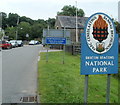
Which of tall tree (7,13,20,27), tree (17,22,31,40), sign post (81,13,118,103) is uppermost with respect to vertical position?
tall tree (7,13,20,27)

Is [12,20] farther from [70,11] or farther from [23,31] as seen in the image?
[70,11]

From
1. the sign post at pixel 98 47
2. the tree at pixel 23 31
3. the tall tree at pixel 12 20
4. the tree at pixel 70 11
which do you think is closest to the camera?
the sign post at pixel 98 47

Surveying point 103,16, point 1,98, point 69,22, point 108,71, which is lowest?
point 1,98

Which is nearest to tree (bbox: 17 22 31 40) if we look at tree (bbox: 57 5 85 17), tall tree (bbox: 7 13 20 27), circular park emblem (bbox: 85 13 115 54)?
tree (bbox: 57 5 85 17)

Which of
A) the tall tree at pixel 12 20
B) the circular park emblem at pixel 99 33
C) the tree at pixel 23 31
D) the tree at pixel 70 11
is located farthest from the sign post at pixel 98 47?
the tall tree at pixel 12 20

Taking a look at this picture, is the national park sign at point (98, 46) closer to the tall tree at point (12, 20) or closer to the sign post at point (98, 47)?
the sign post at point (98, 47)

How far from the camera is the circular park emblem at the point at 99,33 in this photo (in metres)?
4.74

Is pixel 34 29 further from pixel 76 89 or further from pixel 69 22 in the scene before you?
pixel 76 89

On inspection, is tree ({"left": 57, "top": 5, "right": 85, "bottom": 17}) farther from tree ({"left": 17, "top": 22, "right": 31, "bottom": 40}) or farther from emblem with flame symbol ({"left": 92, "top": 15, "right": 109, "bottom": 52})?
emblem with flame symbol ({"left": 92, "top": 15, "right": 109, "bottom": 52})

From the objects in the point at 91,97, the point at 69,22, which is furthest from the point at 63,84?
the point at 69,22

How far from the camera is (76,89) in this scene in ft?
25.2

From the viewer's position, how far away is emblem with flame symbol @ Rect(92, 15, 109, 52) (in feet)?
15.6

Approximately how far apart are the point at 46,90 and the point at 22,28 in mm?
77545

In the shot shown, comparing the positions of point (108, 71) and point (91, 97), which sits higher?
point (108, 71)
